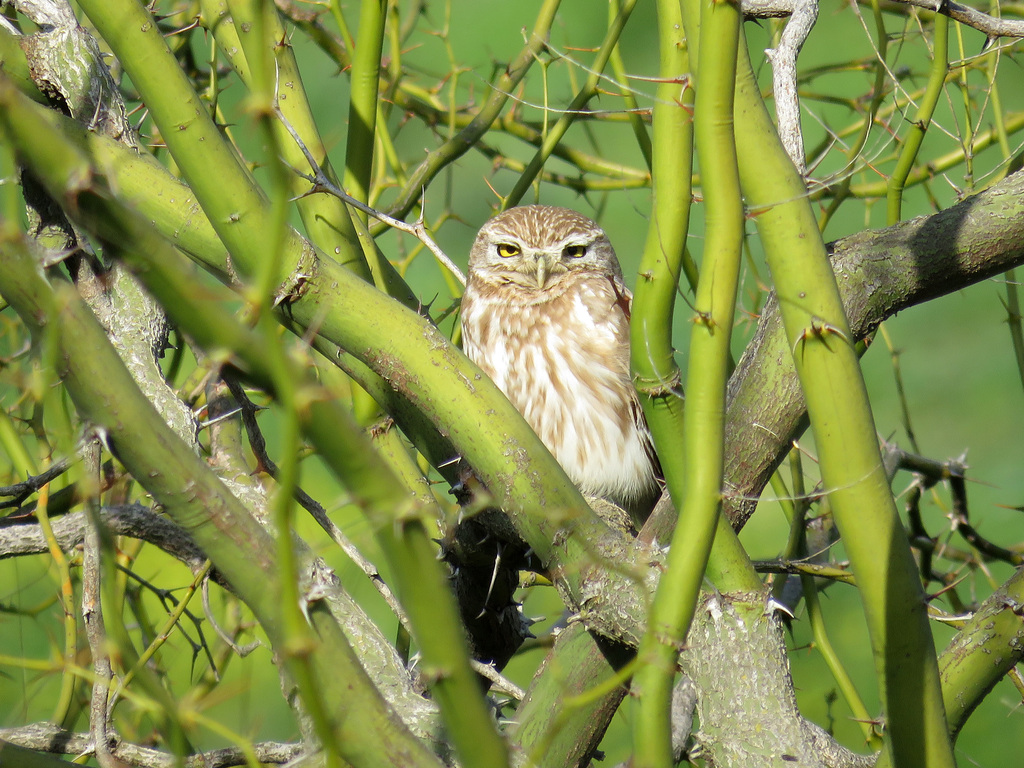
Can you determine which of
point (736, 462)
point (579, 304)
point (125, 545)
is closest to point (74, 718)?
point (125, 545)

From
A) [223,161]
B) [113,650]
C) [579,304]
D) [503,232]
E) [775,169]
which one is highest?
[503,232]

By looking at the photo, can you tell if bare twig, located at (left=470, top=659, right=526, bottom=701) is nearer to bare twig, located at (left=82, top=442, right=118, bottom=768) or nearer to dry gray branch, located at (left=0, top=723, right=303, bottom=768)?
dry gray branch, located at (left=0, top=723, right=303, bottom=768)

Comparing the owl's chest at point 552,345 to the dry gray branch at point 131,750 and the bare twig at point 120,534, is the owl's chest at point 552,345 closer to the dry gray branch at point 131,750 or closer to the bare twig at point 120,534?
the bare twig at point 120,534

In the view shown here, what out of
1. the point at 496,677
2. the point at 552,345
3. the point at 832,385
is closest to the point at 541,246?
the point at 552,345

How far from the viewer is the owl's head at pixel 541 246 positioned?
146 inches

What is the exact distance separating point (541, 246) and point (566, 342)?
0.38 meters

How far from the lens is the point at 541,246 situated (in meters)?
3.70

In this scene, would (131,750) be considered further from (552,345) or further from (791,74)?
(552,345)

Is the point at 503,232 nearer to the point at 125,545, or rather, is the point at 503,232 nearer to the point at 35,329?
the point at 125,545

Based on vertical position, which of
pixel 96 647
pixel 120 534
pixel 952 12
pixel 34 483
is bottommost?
pixel 96 647

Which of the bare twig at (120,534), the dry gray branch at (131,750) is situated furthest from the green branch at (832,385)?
the bare twig at (120,534)

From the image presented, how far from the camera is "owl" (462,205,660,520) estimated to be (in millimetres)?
3500

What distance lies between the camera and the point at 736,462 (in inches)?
78.7

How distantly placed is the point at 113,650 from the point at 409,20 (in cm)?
273
